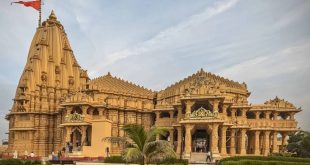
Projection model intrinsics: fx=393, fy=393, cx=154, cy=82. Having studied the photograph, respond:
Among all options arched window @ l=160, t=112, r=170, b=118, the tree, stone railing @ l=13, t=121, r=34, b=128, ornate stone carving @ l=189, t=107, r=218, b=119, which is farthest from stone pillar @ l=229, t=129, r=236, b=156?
stone railing @ l=13, t=121, r=34, b=128

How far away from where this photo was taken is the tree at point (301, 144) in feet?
123

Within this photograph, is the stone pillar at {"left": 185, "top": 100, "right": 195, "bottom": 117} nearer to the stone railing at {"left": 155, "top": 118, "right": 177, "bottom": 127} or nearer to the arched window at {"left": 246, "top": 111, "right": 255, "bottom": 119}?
the stone railing at {"left": 155, "top": 118, "right": 177, "bottom": 127}

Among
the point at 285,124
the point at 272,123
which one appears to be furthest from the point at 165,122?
the point at 285,124

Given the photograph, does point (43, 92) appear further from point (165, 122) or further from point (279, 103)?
point (279, 103)

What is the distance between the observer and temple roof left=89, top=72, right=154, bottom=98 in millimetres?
51844

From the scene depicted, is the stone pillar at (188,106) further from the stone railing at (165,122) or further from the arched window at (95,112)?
the arched window at (95,112)

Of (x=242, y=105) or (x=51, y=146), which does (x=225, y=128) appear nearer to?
(x=242, y=105)

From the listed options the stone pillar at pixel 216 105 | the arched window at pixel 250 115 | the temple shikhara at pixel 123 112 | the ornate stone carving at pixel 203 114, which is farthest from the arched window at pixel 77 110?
the arched window at pixel 250 115

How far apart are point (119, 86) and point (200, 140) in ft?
44.8

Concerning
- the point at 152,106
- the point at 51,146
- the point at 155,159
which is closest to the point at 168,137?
the point at 152,106

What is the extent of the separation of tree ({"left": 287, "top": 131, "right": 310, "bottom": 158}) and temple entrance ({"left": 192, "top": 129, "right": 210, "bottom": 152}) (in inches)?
401

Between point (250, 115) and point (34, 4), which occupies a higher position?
point (34, 4)

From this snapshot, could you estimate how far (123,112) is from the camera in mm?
51250

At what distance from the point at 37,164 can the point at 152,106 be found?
83.9 ft
